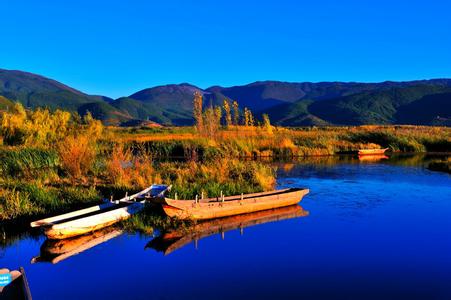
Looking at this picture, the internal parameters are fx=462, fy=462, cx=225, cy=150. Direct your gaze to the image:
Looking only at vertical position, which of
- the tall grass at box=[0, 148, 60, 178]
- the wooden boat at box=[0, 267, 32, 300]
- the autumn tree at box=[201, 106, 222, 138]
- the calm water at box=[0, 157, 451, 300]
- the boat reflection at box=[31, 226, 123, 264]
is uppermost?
the autumn tree at box=[201, 106, 222, 138]

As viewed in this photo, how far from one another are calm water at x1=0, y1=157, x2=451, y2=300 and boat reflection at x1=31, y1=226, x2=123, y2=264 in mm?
195

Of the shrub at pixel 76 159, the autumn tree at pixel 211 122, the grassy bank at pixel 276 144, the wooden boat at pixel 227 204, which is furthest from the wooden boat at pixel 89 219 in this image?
the autumn tree at pixel 211 122

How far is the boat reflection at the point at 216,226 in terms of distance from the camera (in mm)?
13125

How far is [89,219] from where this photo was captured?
43.8 feet

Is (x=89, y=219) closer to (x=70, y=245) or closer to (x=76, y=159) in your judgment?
(x=70, y=245)

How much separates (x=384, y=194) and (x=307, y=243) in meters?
9.33

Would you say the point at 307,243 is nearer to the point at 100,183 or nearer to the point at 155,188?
the point at 155,188

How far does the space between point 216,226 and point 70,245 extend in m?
4.54

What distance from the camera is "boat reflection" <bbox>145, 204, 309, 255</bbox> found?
1312 cm

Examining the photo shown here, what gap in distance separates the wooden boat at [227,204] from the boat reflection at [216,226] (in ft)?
0.65

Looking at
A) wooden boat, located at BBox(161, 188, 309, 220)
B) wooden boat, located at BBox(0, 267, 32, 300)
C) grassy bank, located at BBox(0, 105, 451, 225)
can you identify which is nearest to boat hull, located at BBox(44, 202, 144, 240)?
wooden boat, located at BBox(161, 188, 309, 220)

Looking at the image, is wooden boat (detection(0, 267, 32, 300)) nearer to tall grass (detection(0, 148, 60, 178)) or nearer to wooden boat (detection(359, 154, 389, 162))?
tall grass (detection(0, 148, 60, 178))

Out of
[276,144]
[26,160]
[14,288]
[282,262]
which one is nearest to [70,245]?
[14,288]

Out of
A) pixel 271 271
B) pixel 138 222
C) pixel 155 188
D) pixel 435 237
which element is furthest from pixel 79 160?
pixel 435 237
